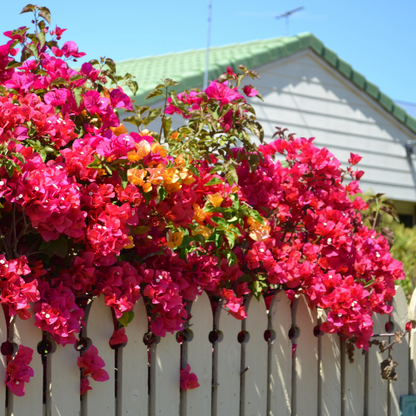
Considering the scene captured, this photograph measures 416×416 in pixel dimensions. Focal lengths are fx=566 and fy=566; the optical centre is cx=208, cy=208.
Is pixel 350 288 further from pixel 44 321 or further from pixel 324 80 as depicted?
pixel 324 80

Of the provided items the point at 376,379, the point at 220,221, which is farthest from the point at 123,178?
the point at 376,379

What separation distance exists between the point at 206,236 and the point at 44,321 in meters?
0.64

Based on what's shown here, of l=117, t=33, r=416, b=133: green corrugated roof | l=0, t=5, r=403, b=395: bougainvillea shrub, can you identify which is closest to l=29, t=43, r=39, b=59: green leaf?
l=0, t=5, r=403, b=395: bougainvillea shrub

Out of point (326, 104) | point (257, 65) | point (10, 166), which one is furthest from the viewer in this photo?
point (326, 104)

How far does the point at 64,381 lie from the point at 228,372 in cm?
76

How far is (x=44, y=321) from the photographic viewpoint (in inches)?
71.8

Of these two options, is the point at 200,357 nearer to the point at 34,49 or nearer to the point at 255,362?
the point at 255,362

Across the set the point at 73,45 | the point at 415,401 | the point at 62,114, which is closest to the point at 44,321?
the point at 62,114

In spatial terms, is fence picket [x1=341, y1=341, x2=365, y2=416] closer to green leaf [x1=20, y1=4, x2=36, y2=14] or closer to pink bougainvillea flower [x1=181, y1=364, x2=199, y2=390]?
pink bougainvillea flower [x1=181, y1=364, x2=199, y2=390]

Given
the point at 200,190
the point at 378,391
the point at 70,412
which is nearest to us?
the point at 70,412

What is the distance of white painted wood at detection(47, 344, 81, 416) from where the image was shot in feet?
6.38

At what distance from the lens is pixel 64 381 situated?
1974 mm

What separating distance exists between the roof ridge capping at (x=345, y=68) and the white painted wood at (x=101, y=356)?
6.11 meters

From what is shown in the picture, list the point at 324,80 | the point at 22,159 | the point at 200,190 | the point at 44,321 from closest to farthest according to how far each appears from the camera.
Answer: the point at 22,159 → the point at 44,321 → the point at 200,190 → the point at 324,80
